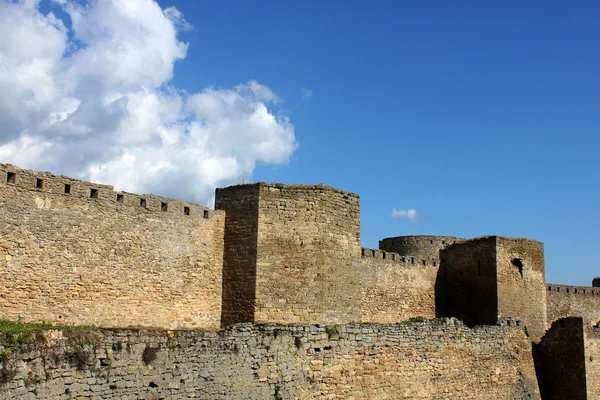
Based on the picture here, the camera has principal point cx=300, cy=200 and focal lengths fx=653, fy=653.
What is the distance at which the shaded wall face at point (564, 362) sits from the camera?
2066 centimetres

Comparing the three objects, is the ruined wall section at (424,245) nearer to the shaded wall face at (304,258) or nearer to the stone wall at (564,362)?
the stone wall at (564,362)

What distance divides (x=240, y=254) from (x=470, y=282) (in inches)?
449

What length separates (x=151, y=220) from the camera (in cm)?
1595

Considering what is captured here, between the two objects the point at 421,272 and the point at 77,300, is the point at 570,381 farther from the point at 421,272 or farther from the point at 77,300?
the point at 77,300

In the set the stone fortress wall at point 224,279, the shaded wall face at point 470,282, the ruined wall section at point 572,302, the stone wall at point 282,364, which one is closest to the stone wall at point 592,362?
the stone fortress wall at point 224,279

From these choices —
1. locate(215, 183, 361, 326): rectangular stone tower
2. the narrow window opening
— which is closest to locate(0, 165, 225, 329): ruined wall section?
locate(215, 183, 361, 326): rectangular stone tower

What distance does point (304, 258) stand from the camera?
1638 cm

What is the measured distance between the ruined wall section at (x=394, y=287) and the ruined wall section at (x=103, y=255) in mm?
7194

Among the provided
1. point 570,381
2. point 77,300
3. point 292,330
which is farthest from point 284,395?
point 570,381

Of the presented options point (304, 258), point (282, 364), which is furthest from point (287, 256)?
point (282, 364)

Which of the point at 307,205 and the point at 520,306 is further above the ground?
the point at 307,205

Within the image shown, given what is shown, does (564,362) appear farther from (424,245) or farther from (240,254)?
(240,254)

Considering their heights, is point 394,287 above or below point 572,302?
above

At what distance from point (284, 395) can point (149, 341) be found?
10.7 ft
